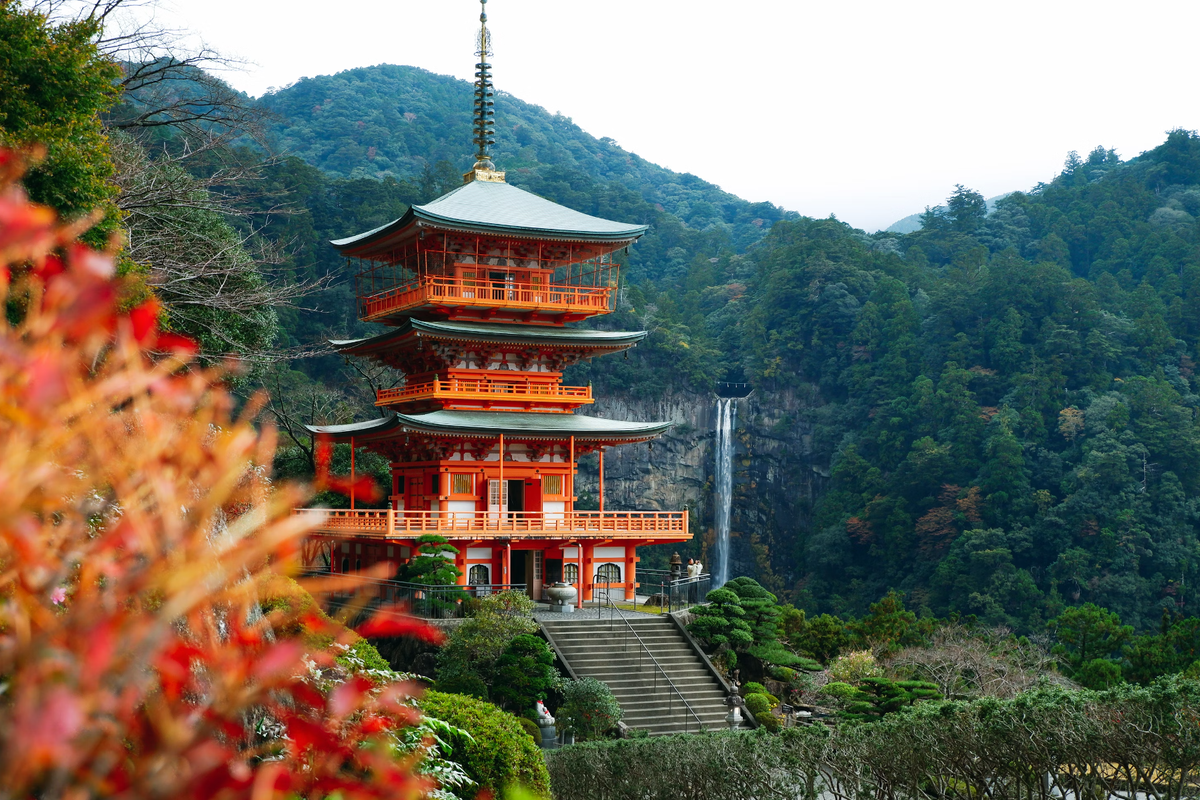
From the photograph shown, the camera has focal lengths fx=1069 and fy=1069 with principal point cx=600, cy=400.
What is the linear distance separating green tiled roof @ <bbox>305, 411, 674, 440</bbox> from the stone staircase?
14.8 ft

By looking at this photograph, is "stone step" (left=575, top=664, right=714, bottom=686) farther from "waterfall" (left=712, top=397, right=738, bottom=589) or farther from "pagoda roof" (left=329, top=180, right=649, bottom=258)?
"waterfall" (left=712, top=397, right=738, bottom=589)

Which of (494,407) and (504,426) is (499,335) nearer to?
(494,407)

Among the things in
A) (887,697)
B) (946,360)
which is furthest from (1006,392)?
(887,697)

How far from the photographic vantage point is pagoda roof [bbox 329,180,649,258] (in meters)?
24.4

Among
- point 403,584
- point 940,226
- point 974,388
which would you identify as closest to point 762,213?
point 940,226

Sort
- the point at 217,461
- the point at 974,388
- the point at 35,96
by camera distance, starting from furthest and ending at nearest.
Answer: the point at 974,388
the point at 35,96
the point at 217,461

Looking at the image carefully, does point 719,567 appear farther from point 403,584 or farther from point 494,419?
point 403,584

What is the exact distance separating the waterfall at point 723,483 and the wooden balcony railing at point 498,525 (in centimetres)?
3039

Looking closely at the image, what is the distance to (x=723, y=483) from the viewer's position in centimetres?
5788

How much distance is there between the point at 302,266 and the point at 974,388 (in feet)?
114

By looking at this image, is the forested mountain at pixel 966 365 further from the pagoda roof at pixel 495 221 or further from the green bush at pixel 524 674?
the green bush at pixel 524 674

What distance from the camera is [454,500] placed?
80.0 ft

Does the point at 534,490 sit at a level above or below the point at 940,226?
below

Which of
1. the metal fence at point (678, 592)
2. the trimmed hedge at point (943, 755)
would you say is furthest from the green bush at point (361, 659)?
the metal fence at point (678, 592)
